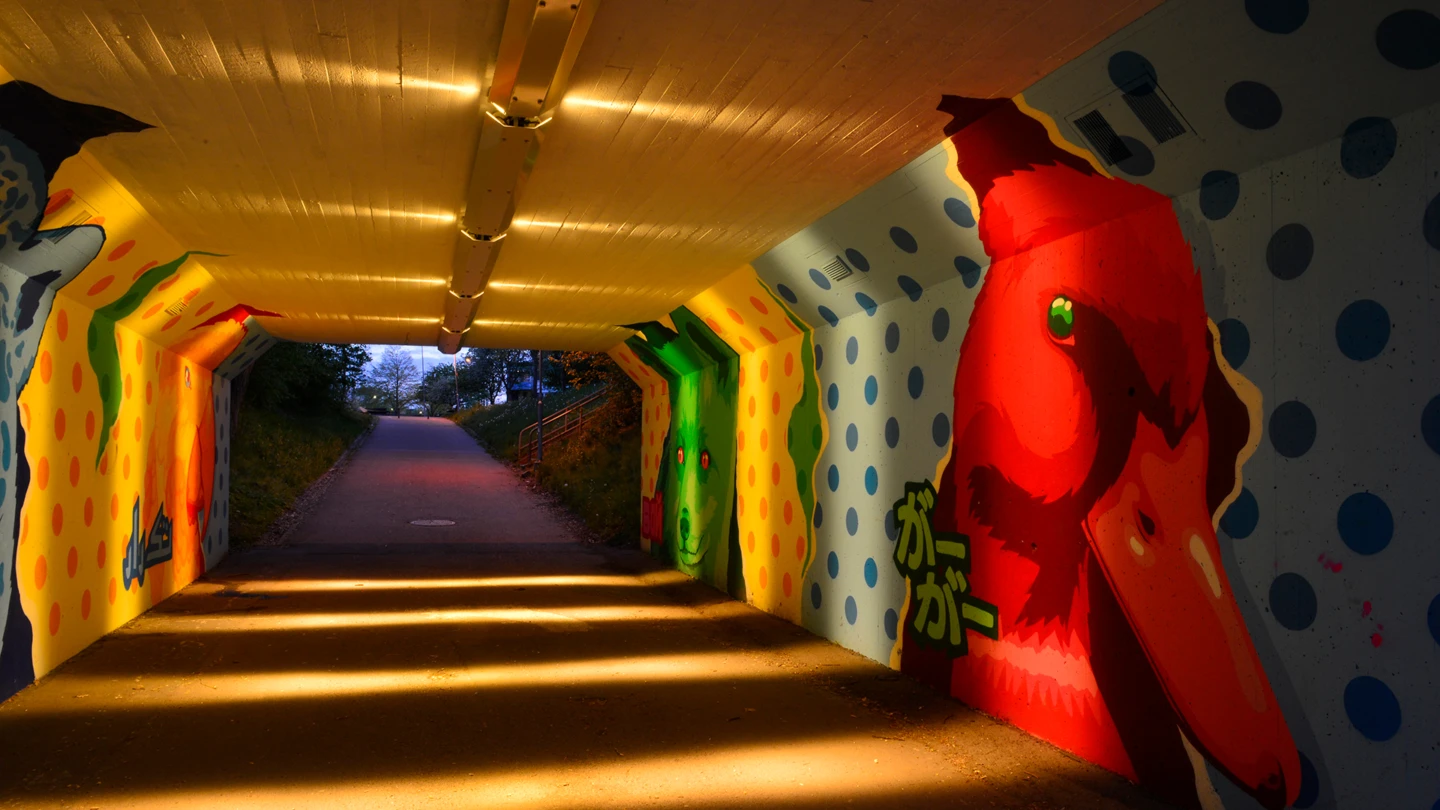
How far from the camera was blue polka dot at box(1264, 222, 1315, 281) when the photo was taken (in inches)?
157

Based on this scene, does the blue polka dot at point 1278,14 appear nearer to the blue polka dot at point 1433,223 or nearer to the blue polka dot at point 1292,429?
the blue polka dot at point 1433,223

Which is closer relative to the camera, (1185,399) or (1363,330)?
(1363,330)

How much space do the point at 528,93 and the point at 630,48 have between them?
0.59 meters

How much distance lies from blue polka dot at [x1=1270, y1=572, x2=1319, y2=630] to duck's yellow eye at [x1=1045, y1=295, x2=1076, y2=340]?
74.4 inches

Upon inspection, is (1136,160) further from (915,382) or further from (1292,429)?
(915,382)

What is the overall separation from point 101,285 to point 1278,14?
26.0ft

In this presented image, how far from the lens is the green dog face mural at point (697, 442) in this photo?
468 inches

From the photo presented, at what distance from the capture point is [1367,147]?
3707mm

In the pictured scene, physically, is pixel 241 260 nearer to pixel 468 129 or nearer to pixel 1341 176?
pixel 468 129

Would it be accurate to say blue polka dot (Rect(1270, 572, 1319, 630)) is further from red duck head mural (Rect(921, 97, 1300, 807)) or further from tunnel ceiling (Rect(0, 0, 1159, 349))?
tunnel ceiling (Rect(0, 0, 1159, 349))

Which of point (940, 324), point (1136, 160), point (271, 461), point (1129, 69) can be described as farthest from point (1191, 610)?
point (271, 461)

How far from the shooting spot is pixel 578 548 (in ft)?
53.5

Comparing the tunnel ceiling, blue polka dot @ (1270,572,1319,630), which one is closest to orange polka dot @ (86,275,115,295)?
the tunnel ceiling

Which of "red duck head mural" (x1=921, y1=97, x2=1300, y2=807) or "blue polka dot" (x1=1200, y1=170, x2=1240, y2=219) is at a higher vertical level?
"blue polka dot" (x1=1200, y1=170, x2=1240, y2=219)
